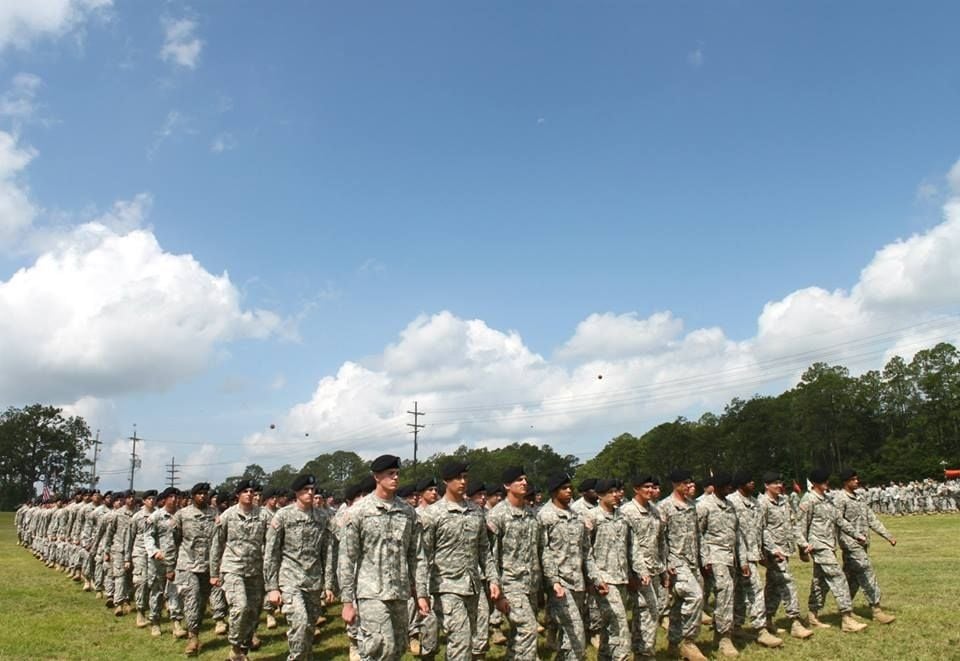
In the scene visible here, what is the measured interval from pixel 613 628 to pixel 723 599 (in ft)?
7.85

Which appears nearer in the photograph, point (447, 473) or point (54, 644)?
point (447, 473)

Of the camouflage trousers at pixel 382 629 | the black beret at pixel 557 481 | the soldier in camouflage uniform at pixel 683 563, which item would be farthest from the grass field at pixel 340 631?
the camouflage trousers at pixel 382 629

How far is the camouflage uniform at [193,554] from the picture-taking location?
37.0 ft

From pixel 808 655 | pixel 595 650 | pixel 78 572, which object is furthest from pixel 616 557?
pixel 78 572

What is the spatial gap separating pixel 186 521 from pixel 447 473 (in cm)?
602

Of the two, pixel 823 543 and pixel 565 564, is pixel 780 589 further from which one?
pixel 565 564

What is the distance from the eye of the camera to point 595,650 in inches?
402

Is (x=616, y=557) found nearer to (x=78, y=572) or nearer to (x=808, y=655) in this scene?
(x=808, y=655)

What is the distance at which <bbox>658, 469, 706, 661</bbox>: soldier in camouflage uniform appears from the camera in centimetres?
934

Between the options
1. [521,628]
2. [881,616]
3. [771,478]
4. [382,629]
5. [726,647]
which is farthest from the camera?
[771,478]

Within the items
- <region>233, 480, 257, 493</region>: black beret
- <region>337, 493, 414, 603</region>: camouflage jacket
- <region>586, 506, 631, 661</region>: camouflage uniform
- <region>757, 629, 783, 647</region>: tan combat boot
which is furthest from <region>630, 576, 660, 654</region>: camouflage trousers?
<region>233, 480, 257, 493</region>: black beret

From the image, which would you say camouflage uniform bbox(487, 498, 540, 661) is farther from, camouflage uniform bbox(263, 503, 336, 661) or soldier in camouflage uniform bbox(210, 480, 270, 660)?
soldier in camouflage uniform bbox(210, 480, 270, 660)

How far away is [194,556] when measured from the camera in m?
11.6

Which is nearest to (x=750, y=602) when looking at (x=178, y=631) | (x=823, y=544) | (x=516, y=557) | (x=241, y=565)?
(x=823, y=544)
